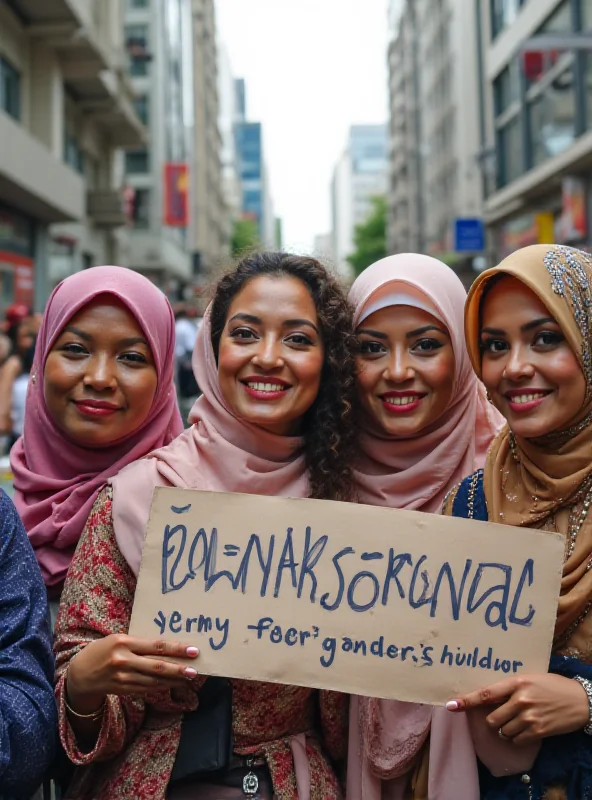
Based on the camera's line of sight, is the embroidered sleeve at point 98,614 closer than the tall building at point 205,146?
Yes

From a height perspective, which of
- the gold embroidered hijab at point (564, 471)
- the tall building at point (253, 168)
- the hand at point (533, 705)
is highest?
the tall building at point (253, 168)

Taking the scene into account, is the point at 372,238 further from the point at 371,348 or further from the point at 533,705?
the point at 533,705

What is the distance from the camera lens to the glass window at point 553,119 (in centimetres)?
1656

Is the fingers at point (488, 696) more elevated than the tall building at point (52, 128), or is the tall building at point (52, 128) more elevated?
the tall building at point (52, 128)

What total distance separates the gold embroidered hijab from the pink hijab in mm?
955

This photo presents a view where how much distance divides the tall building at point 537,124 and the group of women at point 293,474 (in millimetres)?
10232

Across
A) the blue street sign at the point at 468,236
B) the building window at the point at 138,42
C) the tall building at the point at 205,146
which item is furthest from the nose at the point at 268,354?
the tall building at the point at 205,146

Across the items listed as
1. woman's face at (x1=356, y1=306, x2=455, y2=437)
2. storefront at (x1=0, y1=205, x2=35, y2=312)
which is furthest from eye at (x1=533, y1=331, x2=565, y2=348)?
storefront at (x1=0, y1=205, x2=35, y2=312)

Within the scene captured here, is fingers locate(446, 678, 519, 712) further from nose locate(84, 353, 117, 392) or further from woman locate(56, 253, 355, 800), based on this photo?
nose locate(84, 353, 117, 392)

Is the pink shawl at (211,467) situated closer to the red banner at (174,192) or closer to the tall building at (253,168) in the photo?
the red banner at (174,192)

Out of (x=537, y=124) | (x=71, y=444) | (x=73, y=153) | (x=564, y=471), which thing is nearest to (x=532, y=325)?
(x=564, y=471)

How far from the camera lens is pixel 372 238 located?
70250 millimetres

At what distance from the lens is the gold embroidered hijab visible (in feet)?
6.39

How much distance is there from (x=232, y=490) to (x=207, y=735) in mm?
590
